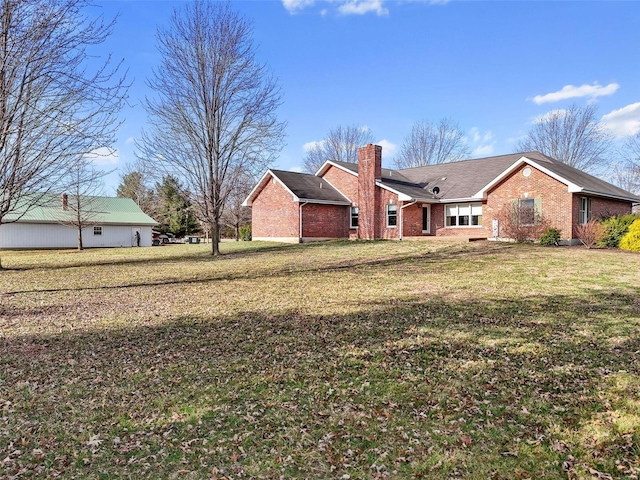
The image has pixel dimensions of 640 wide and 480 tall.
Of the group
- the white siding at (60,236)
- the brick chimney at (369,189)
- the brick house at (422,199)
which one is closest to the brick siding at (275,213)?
the brick house at (422,199)

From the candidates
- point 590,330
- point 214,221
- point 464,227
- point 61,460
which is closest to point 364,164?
point 464,227

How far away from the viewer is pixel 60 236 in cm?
3300

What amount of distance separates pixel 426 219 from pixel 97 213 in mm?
26251

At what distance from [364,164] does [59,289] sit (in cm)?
1861

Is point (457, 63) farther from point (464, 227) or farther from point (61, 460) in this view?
point (61, 460)

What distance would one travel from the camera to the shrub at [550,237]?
18.7 metres

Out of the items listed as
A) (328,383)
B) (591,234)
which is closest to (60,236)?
(328,383)

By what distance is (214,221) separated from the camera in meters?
20.7

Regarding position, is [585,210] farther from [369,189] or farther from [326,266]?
[326,266]

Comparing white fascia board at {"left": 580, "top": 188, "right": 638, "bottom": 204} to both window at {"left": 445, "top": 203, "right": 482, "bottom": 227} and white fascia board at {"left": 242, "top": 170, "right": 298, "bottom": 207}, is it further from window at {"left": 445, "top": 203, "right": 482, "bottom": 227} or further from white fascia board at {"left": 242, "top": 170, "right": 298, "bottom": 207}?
white fascia board at {"left": 242, "top": 170, "right": 298, "bottom": 207}

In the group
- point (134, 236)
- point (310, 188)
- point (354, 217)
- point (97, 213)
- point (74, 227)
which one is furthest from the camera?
point (134, 236)

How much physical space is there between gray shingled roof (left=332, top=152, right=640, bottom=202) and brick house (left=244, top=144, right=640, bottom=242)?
0.07m

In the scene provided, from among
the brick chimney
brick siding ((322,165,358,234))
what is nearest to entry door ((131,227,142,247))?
brick siding ((322,165,358,234))

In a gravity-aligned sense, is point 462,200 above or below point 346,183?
below
